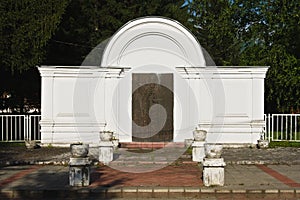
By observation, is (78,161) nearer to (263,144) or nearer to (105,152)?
(105,152)

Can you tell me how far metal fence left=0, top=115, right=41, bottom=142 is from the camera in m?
18.5

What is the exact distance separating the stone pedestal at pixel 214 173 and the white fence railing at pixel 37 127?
8.76m

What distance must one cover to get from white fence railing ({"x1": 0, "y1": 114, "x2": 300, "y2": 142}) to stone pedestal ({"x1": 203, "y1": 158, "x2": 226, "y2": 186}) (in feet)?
28.7

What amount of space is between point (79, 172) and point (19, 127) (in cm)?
990

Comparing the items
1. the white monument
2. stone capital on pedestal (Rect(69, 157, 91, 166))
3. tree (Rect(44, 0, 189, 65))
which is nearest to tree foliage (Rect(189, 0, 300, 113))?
the white monument

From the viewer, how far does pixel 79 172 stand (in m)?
9.79

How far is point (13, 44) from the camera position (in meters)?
19.8

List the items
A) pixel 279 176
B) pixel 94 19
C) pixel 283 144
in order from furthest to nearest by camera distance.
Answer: pixel 94 19, pixel 283 144, pixel 279 176

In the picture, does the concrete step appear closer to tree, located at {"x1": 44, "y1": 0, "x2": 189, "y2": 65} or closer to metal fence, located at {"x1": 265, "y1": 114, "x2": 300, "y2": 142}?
metal fence, located at {"x1": 265, "y1": 114, "x2": 300, "y2": 142}

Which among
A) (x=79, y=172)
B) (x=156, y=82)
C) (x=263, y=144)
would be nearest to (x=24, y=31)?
(x=156, y=82)

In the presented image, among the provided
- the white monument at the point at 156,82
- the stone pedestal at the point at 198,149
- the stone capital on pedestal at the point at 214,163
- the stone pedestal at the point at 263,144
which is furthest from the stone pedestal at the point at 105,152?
the stone pedestal at the point at 263,144

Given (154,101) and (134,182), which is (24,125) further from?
(134,182)

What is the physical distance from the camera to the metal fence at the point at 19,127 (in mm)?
18516

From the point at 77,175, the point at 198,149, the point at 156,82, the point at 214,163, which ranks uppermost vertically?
the point at 156,82
